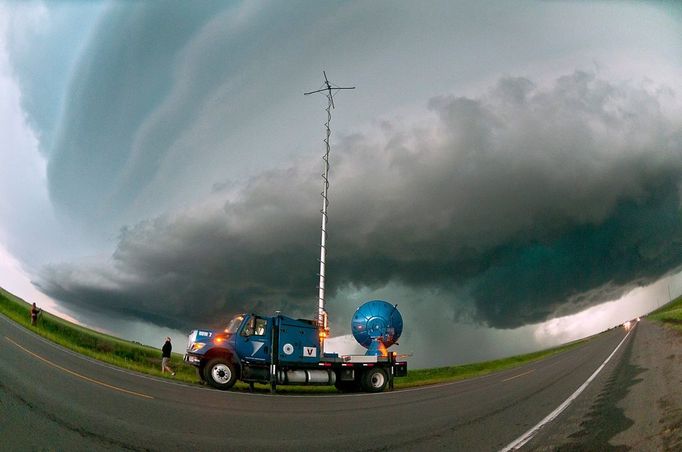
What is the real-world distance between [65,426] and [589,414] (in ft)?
37.0

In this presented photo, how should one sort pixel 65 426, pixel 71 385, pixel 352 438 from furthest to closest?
pixel 71 385 < pixel 352 438 < pixel 65 426

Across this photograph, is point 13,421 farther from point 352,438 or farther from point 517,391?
point 517,391

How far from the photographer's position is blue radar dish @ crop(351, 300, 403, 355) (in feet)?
68.0

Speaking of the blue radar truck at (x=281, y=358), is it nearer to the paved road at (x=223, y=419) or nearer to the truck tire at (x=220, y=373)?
the truck tire at (x=220, y=373)

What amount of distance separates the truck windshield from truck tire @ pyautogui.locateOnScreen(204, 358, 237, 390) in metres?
1.38

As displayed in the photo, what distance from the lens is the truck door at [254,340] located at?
15.7 meters

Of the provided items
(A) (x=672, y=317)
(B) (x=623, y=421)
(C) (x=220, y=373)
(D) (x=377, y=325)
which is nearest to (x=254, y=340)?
(C) (x=220, y=373)

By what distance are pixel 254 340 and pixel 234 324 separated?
47.5 inches

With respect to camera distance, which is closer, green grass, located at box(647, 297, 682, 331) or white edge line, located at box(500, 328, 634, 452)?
white edge line, located at box(500, 328, 634, 452)

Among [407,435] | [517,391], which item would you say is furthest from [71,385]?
[517,391]

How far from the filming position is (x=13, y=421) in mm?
6426

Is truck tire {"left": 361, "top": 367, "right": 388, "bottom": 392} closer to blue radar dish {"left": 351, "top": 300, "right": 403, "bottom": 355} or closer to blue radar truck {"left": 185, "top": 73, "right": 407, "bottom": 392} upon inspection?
blue radar truck {"left": 185, "top": 73, "right": 407, "bottom": 392}

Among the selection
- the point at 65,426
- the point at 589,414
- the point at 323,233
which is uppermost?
the point at 323,233

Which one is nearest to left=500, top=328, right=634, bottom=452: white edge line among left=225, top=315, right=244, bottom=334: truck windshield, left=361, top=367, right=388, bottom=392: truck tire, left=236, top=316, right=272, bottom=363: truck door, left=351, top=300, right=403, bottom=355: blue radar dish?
left=361, top=367, right=388, bottom=392: truck tire
